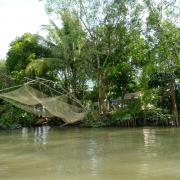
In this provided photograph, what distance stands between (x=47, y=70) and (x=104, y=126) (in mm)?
5272

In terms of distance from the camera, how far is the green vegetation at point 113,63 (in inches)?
803

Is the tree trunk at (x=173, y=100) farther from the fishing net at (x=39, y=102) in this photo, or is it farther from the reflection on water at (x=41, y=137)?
the reflection on water at (x=41, y=137)

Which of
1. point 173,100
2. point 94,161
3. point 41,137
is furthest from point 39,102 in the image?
point 173,100

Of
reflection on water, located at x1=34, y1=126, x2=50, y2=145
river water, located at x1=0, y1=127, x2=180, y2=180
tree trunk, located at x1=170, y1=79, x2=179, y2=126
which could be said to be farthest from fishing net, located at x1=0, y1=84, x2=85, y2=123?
tree trunk, located at x1=170, y1=79, x2=179, y2=126

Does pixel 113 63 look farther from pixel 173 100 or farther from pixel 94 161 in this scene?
pixel 94 161

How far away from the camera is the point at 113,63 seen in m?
22.8

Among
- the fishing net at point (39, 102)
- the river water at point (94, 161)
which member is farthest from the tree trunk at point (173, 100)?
the river water at point (94, 161)

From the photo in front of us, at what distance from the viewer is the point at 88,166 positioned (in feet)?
29.9

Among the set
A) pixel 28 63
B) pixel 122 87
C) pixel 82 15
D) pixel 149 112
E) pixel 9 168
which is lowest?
pixel 9 168

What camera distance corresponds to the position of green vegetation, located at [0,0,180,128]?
20388 millimetres

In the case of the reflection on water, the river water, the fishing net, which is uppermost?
the fishing net

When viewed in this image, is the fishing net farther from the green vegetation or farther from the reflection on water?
the green vegetation

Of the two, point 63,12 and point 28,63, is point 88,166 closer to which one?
point 63,12

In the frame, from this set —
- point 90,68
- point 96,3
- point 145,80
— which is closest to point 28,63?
point 90,68
